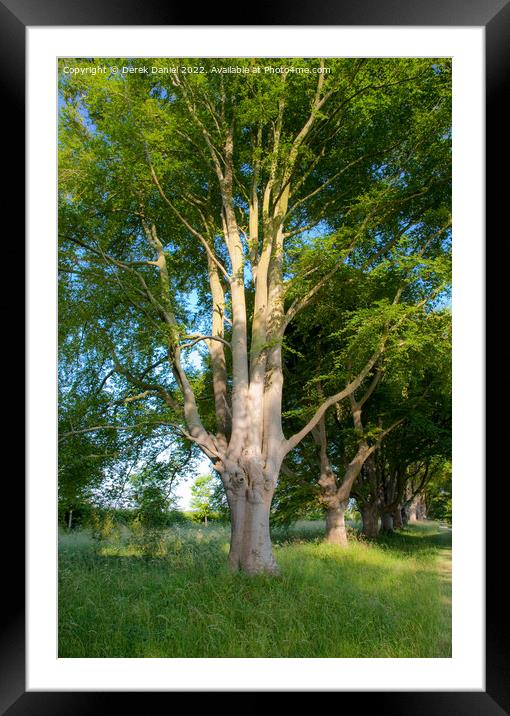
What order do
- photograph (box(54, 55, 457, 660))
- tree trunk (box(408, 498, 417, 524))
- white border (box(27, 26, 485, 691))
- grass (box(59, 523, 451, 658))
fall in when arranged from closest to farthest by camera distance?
white border (box(27, 26, 485, 691)) → grass (box(59, 523, 451, 658)) → photograph (box(54, 55, 457, 660)) → tree trunk (box(408, 498, 417, 524))

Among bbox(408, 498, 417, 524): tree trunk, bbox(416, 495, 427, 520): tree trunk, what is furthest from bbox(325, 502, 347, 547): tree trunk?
bbox(416, 495, 427, 520): tree trunk

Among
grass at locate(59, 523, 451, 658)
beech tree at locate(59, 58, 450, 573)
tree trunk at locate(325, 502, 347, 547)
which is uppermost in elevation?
beech tree at locate(59, 58, 450, 573)

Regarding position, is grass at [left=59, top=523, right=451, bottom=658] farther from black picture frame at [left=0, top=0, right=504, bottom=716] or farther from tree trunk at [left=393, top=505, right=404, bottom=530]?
tree trunk at [left=393, top=505, right=404, bottom=530]

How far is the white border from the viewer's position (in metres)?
4.02

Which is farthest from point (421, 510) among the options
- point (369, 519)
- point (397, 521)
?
point (369, 519)

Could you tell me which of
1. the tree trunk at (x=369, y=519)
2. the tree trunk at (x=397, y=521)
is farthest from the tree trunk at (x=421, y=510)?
the tree trunk at (x=369, y=519)

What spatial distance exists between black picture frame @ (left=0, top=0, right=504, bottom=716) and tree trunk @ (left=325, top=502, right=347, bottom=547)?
260 inches
